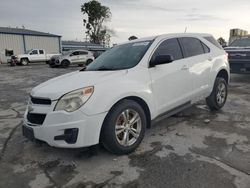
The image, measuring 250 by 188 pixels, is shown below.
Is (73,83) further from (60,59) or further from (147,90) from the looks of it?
(60,59)

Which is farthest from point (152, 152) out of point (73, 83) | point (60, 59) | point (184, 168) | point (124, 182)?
point (60, 59)

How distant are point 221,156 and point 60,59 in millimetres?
19746

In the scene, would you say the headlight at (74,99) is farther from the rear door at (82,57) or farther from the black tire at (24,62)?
the black tire at (24,62)

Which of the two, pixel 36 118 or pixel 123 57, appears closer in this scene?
pixel 36 118

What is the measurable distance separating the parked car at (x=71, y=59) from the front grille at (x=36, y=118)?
61.4ft

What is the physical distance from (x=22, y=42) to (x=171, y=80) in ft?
126

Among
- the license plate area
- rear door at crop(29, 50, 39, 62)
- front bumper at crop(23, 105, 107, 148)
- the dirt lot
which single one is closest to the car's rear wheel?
rear door at crop(29, 50, 39, 62)

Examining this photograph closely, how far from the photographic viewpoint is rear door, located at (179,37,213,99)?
4618mm

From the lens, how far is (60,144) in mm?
3115

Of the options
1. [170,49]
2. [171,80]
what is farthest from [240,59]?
[171,80]

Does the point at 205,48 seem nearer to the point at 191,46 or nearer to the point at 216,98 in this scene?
the point at 191,46

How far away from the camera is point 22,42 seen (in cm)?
3781

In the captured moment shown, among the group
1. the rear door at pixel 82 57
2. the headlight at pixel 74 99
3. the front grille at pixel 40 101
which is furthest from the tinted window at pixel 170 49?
the rear door at pixel 82 57

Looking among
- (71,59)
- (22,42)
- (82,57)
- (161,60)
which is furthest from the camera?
(22,42)
